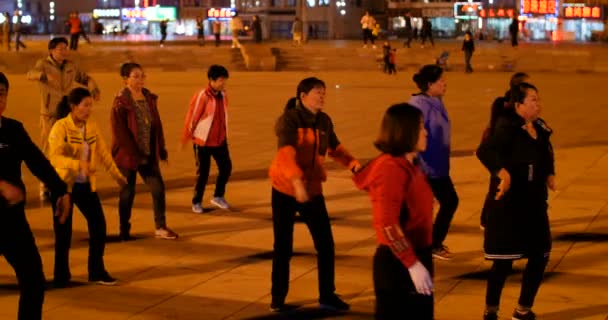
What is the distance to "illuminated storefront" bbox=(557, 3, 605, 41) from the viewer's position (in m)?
67.0

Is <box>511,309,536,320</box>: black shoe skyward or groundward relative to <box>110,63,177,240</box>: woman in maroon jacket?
groundward

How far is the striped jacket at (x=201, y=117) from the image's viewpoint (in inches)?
420

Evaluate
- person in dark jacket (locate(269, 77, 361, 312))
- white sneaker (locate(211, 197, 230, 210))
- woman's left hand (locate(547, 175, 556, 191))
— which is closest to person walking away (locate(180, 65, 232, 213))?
white sneaker (locate(211, 197, 230, 210))

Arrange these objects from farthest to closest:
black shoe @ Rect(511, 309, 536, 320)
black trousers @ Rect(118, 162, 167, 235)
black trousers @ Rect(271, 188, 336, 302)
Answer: black trousers @ Rect(118, 162, 167, 235)
black trousers @ Rect(271, 188, 336, 302)
black shoe @ Rect(511, 309, 536, 320)

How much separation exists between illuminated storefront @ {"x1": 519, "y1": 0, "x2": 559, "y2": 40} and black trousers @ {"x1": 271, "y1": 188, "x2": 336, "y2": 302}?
60.9 m

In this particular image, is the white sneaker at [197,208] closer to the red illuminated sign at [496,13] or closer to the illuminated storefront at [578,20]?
the illuminated storefront at [578,20]

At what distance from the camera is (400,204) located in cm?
493

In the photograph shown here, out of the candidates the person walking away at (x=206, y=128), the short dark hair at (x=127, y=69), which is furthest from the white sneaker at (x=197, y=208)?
the short dark hair at (x=127, y=69)

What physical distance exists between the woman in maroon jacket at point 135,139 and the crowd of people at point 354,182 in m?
0.01

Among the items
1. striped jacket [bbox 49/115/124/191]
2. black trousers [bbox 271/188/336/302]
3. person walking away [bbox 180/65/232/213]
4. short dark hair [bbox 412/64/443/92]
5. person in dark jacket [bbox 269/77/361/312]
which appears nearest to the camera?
person in dark jacket [bbox 269/77/361/312]

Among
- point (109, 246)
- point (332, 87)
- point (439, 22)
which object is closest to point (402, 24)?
point (439, 22)

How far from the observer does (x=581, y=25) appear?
2746 inches

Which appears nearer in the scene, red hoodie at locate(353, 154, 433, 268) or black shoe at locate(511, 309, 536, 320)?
red hoodie at locate(353, 154, 433, 268)

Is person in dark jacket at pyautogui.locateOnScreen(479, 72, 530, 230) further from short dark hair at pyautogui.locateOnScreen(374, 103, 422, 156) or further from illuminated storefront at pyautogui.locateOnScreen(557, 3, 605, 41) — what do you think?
illuminated storefront at pyautogui.locateOnScreen(557, 3, 605, 41)
